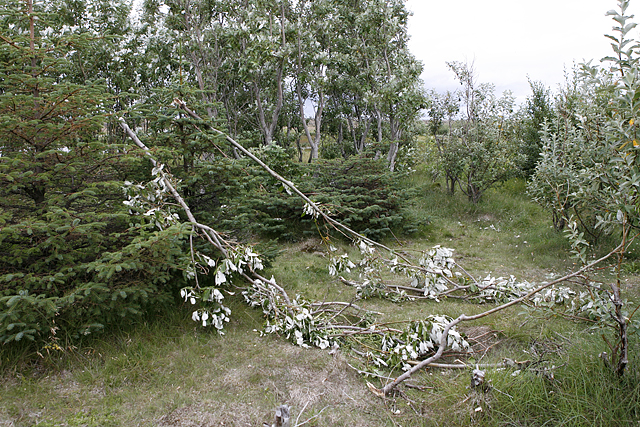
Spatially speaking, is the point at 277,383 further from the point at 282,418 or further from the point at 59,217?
the point at 59,217

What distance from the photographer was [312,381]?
3031 millimetres

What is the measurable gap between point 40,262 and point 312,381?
230 cm

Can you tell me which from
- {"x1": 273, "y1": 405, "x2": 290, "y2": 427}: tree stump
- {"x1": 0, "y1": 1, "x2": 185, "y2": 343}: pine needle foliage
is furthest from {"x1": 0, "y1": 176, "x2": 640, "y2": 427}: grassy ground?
{"x1": 273, "y1": 405, "x2": 290, "y2": 427}: tree stump

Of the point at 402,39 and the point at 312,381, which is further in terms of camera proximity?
the point at 402,39

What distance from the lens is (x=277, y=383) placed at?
9.87 feet

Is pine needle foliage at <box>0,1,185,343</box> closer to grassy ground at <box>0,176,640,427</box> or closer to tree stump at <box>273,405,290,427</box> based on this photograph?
grassy ground at <box>0,176,640,427</box>

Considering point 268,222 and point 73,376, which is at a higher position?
point 268,222

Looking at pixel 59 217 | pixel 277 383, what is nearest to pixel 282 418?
pixel 277 383

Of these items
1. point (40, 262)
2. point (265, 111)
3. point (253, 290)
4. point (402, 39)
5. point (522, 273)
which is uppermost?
point (402, 39)

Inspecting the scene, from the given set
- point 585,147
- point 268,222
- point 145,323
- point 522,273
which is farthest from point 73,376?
→ point 585,147

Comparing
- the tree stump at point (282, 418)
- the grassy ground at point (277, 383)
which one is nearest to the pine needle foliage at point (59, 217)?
the grassy ground at point (277, 383)

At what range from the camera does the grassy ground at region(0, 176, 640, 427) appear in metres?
2.50

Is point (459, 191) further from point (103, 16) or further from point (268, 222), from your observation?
point (103, 16)

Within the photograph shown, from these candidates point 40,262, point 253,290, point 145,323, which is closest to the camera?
point 40,262
